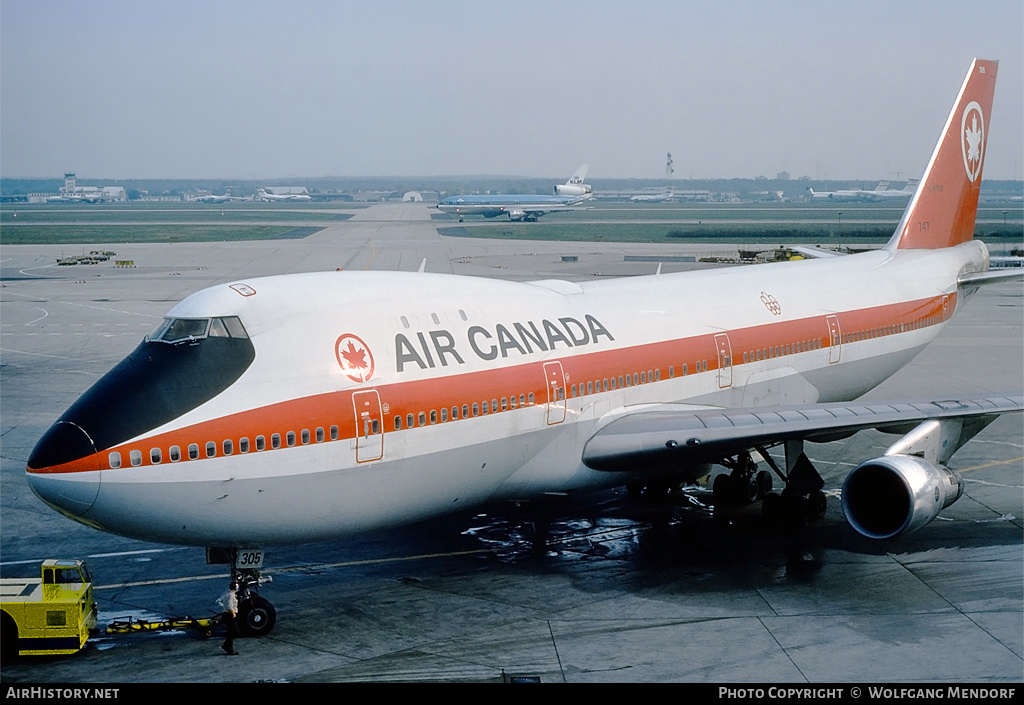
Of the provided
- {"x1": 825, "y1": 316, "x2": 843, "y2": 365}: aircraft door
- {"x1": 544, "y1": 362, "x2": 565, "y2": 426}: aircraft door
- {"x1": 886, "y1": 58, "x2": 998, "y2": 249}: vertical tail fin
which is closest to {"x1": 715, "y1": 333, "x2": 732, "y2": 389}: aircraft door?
{"x1": 825, "y1": 316, "x2": 843, "y2": 365}: aircraft door

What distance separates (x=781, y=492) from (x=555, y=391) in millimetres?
6128

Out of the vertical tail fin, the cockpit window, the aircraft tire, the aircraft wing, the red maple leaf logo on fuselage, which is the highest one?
the vertical tail fin

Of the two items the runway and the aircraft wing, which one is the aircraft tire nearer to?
the runway

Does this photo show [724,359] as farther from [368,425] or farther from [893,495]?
[368,425]

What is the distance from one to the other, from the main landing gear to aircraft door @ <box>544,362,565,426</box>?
4.31 metres

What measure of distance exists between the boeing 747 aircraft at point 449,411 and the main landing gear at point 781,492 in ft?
0.18

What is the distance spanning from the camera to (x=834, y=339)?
86.4ft

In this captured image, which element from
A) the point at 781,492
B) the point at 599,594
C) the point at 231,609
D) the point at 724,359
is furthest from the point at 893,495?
the point at 231,609

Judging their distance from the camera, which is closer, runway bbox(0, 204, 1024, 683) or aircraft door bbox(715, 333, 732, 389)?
runway bbox(0, 204, 1024, 683)

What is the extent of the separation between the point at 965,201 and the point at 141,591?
87.1 ft

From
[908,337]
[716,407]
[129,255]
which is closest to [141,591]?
[716,407]

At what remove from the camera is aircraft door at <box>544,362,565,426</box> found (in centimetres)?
1889

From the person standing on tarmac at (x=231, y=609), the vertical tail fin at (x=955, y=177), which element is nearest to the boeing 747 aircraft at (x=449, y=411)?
the person standing on tarmac at (x=231, y=609)

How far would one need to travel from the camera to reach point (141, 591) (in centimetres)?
1850
